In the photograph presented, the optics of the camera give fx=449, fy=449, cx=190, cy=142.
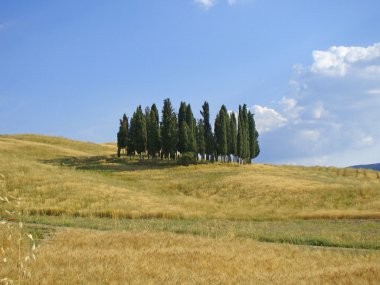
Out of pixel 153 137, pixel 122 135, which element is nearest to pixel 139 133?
pixel 153 137

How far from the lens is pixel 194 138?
8431cm

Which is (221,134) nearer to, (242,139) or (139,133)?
(242,139)

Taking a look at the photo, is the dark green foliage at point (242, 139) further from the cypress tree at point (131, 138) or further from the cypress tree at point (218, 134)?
the cypress tree at point (131, 138)

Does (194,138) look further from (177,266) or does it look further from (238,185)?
(177,266)

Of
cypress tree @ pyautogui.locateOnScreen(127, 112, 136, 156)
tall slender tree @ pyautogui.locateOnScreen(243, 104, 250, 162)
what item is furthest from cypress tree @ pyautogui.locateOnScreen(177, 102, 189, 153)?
tall slender tree @ pyautogui.locateOnScreen(243, 104, 250, 162)

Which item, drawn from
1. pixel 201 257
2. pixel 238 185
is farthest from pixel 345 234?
pixel 238 185

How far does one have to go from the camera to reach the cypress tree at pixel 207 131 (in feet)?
291

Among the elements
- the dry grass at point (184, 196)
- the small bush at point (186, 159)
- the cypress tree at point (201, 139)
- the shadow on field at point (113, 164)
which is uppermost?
the cypress tree at point (201, 139)

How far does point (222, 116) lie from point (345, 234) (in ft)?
227

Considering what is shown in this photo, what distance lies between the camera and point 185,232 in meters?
21.2

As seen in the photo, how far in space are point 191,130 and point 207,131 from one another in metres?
5.15

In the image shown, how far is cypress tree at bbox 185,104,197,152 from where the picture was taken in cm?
8388

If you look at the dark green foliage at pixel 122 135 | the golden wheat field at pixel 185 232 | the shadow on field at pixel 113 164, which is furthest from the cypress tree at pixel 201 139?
the golden wheat field at pixel 185 232

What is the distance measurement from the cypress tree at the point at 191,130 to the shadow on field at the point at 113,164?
14.4 ft
